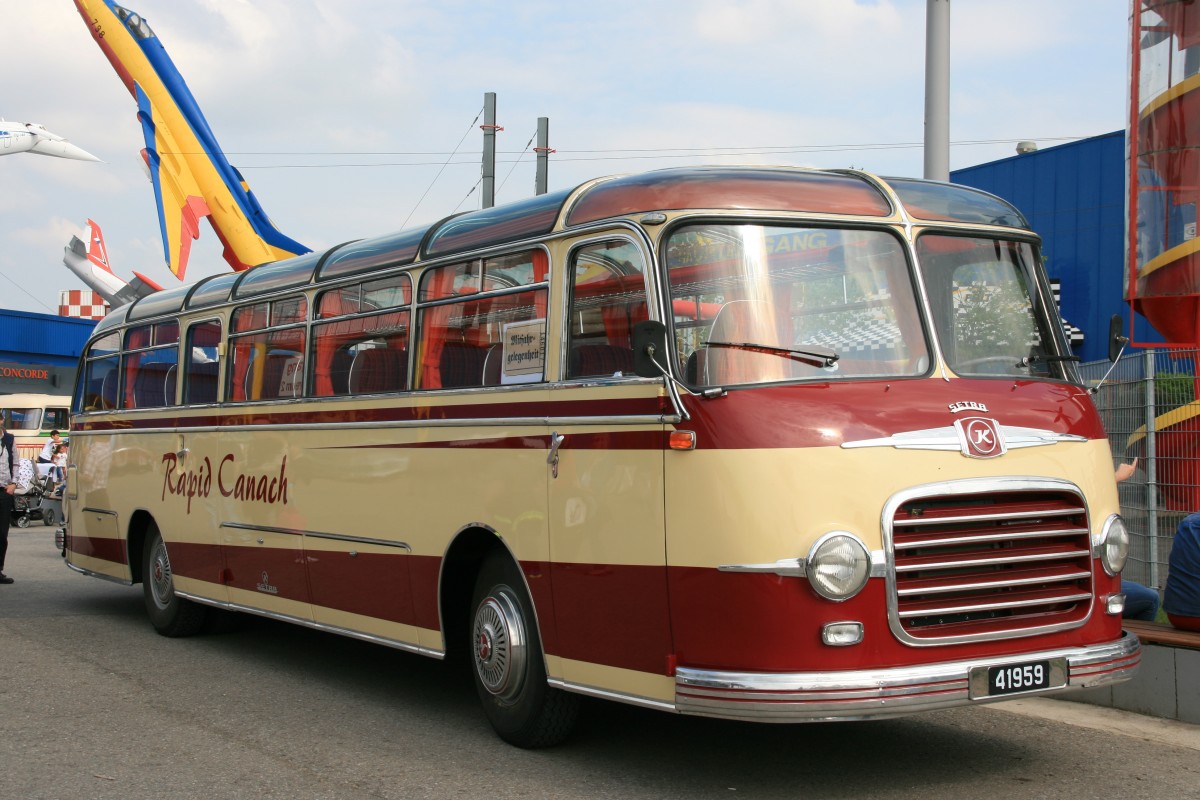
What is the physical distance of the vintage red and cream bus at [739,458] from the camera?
5672mm

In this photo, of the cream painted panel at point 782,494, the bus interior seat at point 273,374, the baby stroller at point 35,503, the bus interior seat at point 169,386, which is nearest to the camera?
the cream painted panel at point 782,494

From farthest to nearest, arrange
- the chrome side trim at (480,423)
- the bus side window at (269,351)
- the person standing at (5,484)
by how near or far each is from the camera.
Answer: the person standing at (5,484)
the bus side window at (269,351)
the chrome side trim at (480,423)

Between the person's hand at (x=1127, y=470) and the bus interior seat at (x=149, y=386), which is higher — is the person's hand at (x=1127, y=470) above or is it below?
below

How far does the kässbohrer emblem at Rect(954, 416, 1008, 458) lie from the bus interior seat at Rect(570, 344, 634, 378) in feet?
5.06

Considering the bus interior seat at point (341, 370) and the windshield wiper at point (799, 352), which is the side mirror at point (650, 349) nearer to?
the windshield wiper at point (799, 352)

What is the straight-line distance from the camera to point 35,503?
1024 inches

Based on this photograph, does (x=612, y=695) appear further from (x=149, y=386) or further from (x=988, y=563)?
(x=149, y=386)

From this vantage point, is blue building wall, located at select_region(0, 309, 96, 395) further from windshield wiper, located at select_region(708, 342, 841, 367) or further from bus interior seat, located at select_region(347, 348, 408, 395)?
windshield wiper, located at select_region(708, 342, 841, 367)

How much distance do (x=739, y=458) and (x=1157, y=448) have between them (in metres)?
4.24

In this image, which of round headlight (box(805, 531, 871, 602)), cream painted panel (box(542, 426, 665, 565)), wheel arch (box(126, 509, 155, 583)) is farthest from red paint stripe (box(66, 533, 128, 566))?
round headlight (box(805, 531, 871, 602))

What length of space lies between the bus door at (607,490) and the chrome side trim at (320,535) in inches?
68.0

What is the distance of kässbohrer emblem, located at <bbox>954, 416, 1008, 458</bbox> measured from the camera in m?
5.93

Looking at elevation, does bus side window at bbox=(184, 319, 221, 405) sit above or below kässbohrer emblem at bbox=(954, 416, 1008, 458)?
above

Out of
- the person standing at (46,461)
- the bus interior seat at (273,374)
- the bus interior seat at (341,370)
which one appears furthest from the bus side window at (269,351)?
the person standing at (46,461)
